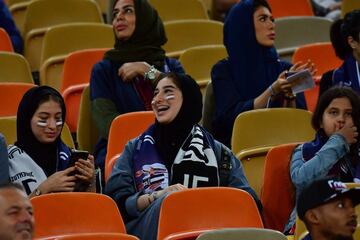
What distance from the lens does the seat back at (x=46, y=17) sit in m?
8.70

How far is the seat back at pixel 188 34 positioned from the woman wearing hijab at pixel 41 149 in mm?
2536

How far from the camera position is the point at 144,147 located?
6113 millimetres

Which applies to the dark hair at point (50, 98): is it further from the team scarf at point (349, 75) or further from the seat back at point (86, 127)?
the team scarf at point (349, 75)

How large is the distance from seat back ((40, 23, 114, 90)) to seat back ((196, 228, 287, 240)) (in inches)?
122

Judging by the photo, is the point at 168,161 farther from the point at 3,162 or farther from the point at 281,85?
the point at 281,85

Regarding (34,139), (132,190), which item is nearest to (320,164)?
(132,190)

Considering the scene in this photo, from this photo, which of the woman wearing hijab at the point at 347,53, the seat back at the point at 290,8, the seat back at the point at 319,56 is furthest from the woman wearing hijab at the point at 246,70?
the seat back at the point at 290,8

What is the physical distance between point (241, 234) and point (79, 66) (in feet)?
9.47

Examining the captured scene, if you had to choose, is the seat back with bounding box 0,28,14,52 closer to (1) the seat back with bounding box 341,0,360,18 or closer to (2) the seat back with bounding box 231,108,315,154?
(2) the seat back with bounding box 231,108,315,154

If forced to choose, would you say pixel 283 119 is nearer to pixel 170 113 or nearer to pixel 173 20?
pixel 170 113

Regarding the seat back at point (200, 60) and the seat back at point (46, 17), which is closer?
the seat back at point (200, 60)

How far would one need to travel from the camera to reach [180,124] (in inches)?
246

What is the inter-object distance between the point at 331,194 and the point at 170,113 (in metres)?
1.40

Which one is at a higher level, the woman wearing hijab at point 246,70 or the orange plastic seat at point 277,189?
the woman wearing hijab at point 246,70
